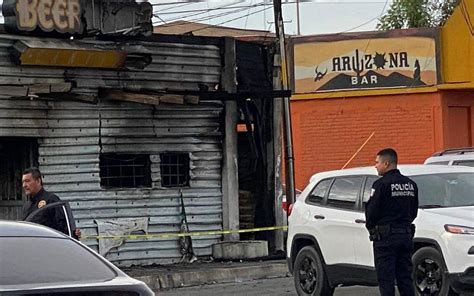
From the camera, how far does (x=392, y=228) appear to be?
10.9 metres

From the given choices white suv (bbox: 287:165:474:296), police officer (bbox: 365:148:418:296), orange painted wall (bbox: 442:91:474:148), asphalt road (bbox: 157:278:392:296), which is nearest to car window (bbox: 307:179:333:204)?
white suv (bbox: 287:165:474:296)

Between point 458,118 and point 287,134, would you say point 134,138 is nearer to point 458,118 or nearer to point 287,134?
point 287,134

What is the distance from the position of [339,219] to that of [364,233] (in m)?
0.51

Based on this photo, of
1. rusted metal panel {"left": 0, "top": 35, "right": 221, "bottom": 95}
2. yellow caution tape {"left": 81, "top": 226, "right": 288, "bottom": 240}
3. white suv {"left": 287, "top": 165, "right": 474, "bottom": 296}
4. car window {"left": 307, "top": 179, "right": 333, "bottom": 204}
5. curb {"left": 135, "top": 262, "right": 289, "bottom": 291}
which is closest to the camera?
white suv {"left": 287, "top": 165, "right": 474, "bottom": 296}

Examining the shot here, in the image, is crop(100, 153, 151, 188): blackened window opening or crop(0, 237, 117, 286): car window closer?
crop(0, 237, 117, 286): car window

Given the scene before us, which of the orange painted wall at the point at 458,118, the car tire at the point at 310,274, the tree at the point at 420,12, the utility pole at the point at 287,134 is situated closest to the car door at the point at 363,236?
the car tire at the point at 310,274

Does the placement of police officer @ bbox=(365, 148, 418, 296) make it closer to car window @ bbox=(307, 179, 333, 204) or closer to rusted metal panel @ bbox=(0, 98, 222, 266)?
car window @ bbox=(307, 179, 333, 204)

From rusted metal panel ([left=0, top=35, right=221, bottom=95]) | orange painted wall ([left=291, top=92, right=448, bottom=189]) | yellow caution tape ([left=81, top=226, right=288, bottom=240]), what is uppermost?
A: rusted metal panel ([left=0, top=35, right=221, bottom=95])

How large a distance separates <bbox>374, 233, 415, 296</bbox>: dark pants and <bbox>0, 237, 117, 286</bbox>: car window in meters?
4.75

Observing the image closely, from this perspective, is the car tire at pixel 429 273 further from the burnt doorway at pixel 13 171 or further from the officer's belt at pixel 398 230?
the burnt doorway at pixel 13 171

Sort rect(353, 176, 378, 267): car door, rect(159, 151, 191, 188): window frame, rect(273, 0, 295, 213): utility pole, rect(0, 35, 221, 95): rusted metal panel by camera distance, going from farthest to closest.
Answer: rect(273, 0, 295, 213): utility pole < rect(159, 151, 191, 188): window frame < rect(0, 35, 221, 95): rusted metal panel < rect(353, 176, 378, 267): car door

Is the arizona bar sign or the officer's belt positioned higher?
the arizona bar sign

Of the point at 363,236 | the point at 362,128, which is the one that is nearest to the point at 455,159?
the point at 363,236

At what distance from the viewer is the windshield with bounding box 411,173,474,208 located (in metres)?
12.1
